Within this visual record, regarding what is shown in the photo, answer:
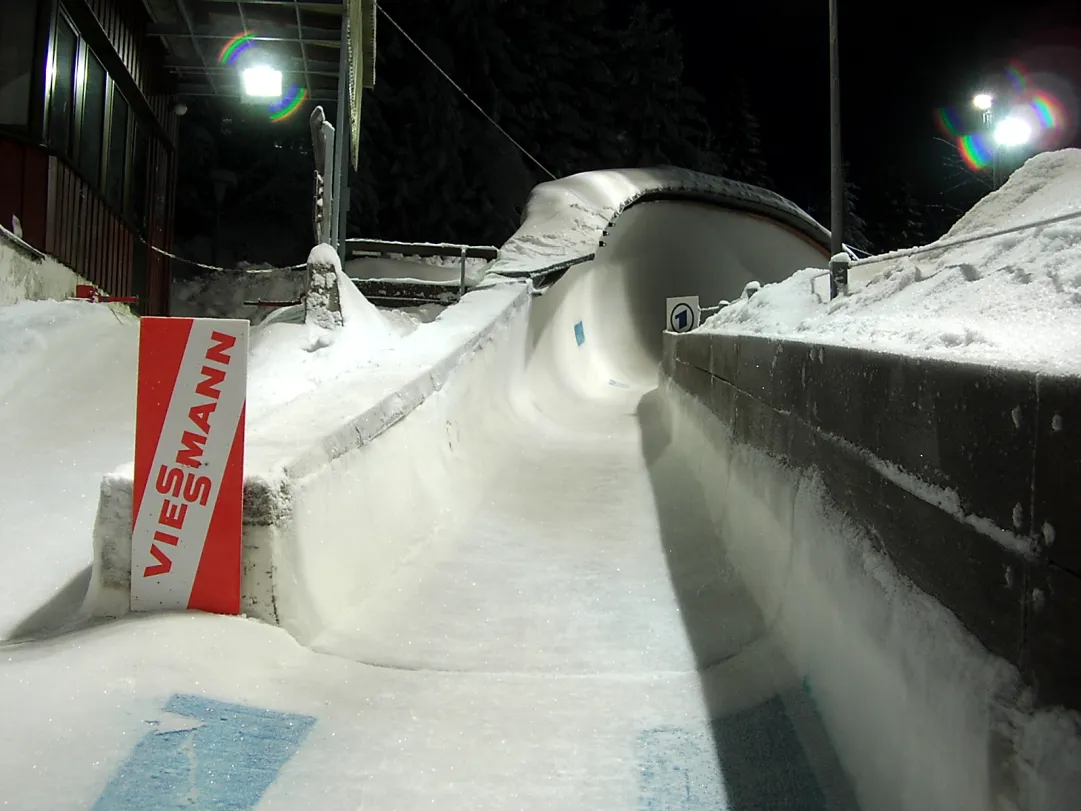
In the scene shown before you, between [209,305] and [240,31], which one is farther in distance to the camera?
[209,305]

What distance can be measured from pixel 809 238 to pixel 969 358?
21.8m

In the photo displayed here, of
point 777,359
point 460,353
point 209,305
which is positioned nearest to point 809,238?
point 209,305

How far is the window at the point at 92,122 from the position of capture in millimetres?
9875

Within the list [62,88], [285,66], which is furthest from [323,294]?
[285,66]

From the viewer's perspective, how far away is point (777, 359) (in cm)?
327

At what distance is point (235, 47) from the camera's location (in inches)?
440

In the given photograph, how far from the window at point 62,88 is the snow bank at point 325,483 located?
506 cm

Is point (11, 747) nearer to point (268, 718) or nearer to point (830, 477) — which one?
point (268, 718)

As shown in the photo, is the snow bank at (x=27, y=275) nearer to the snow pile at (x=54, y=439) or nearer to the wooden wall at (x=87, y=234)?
the wooden wall at (x=87, y=234)

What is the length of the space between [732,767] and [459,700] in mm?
773

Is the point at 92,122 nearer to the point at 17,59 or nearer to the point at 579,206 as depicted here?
the point at 17,59

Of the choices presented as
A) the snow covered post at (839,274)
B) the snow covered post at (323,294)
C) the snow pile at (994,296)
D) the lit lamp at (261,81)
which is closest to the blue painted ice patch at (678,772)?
the snow pile at (994,296)

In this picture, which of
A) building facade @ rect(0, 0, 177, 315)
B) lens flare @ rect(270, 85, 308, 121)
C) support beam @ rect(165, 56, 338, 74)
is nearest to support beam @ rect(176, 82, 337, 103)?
lens flare @ rect(270, 85, 308, 121)

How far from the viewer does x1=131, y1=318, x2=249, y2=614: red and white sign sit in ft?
8.27
